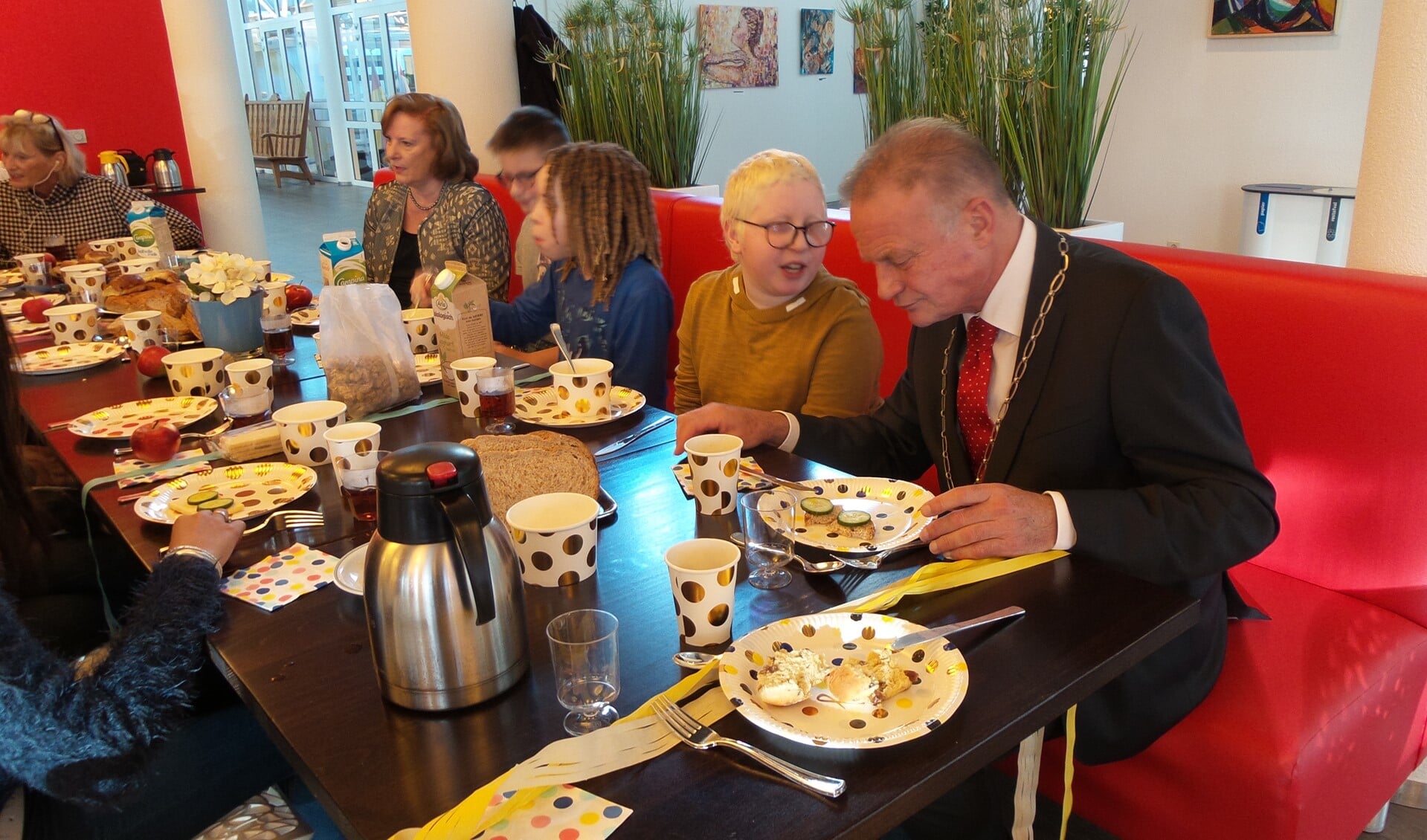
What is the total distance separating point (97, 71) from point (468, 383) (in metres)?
6.83

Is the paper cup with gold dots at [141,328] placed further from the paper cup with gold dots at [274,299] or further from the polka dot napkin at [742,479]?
the polka dot napkin at [742,479]

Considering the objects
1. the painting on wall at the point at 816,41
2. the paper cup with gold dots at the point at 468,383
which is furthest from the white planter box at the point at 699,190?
the painting on wall at the point at 816,41

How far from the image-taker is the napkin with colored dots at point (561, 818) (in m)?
0.87

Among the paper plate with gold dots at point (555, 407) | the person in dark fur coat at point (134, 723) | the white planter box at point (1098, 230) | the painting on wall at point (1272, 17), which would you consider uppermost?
the painting on wall at point (1272, 17)

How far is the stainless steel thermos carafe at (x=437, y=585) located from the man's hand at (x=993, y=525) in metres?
0.61

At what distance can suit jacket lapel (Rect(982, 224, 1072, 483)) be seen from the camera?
154cm

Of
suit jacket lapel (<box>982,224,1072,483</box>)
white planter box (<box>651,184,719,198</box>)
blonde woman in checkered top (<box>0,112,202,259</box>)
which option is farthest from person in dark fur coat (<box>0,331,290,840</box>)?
blonde woman in checkered top (<box>0,112,202,259</box>)

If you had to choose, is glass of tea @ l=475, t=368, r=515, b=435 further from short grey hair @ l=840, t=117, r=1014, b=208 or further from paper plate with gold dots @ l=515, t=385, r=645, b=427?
short grey hair @ l=840, t=117, r=1014, b=208

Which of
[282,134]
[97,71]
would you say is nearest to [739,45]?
[97,71]

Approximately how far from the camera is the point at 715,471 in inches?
58.9

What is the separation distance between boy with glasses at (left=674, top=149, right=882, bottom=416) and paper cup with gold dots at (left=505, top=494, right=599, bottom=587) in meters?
0.99

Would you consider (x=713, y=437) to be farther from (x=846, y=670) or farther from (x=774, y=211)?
(x=774, y=211)

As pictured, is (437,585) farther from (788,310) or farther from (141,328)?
(141,328)

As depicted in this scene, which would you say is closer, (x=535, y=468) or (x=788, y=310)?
(x=535, y=468)
